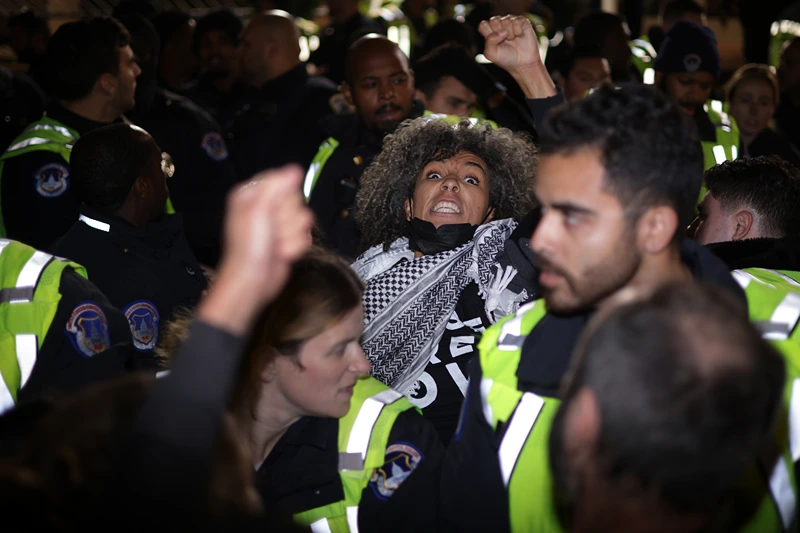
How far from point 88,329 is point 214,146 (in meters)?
2.57

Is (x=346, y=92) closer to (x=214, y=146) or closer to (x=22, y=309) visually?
(x=214, y=146)

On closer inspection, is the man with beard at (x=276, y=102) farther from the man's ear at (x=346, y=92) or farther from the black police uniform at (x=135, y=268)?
the black police uniform at (x=135, y=268)

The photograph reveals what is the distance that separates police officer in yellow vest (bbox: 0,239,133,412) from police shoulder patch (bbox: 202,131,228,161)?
2.43 m

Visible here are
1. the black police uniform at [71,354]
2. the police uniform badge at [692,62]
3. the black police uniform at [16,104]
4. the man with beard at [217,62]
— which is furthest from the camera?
the man with beard at [217,62]

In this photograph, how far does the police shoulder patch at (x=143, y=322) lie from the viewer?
3.26 meters

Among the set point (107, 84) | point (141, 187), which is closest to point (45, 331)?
point (141, 187)

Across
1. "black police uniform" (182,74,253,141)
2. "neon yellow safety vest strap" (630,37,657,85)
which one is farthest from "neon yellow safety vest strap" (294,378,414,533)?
"neon yellow safety vest strap" (630,37,657,85)

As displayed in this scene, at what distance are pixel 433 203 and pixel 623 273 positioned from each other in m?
1.53

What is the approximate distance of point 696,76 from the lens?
5.00m

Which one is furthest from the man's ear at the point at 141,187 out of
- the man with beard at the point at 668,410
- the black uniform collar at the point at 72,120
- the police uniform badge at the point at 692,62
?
the police uniform badge at the point at 692,62

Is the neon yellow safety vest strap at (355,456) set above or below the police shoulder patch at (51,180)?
below

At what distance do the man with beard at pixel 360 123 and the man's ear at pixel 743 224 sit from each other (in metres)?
2.07

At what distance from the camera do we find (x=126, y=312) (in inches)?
129

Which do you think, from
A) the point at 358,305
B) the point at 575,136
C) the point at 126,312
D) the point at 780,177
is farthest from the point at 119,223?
the point at 780,177
